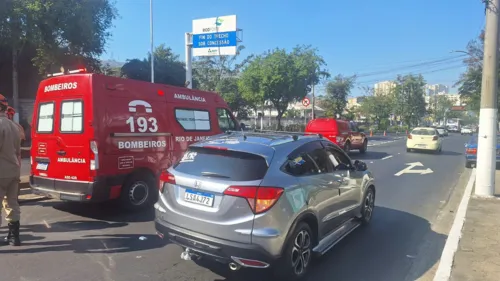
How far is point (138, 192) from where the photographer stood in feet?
23.6

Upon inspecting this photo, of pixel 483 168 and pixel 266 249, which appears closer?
pixel 266 249

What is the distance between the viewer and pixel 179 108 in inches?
323

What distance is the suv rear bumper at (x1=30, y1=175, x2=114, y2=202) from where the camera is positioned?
20.8 ft

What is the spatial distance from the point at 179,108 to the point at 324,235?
4.55 m

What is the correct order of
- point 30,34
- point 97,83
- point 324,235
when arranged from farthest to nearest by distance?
point 30,34 → point 97,83 → point 324,235

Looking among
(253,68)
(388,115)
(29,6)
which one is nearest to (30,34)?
(29,6)

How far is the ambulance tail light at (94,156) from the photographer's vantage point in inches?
251

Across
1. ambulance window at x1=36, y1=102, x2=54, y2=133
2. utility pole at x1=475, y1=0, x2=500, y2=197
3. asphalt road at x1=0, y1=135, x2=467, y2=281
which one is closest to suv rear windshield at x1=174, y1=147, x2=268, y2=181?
asphalt road at x1=0, y1=135, x2=467, y2=281

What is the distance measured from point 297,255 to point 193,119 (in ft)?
16.4

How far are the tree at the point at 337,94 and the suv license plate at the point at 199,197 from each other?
134 feet

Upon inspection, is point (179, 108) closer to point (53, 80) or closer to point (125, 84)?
point (125, 84)

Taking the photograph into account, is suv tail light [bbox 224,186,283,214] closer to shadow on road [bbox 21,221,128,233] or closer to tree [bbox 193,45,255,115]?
shadow on road [bbox 21,221,128,233]

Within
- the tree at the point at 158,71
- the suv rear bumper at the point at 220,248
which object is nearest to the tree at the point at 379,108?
the tree at the point at 158,71

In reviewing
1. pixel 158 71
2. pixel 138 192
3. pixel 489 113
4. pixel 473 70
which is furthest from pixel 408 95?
pixel 138 192
